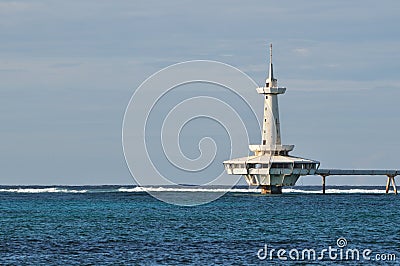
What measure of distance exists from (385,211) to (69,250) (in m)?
55.0

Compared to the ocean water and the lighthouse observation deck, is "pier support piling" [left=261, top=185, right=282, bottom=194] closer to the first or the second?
the lighthouse observation deck

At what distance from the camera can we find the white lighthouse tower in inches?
5738

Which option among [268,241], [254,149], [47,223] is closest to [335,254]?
[268,241]

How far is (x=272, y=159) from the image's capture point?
14538 centimetres

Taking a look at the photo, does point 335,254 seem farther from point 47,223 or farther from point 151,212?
point 151,212

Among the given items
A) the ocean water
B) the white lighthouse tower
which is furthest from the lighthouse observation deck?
the ocean water
